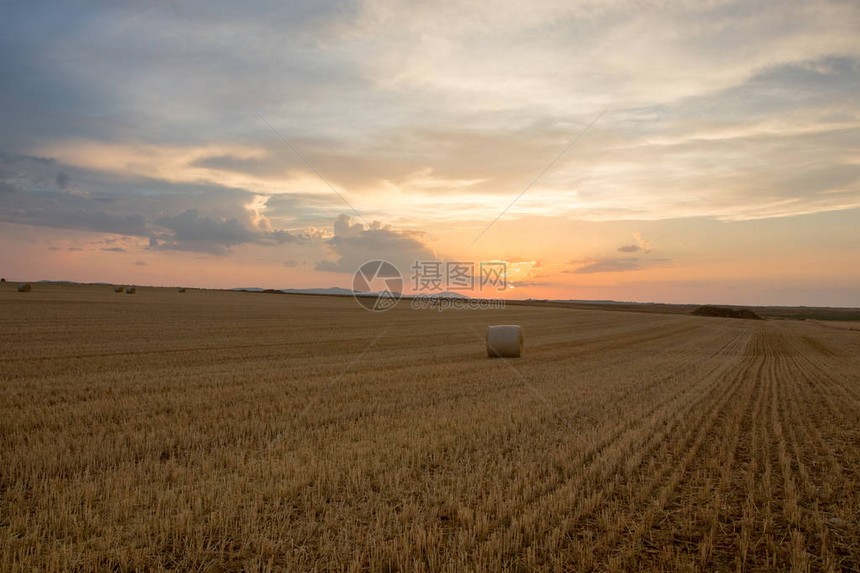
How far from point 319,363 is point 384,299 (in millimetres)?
51249

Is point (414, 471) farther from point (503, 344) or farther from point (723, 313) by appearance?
point (723, 313)

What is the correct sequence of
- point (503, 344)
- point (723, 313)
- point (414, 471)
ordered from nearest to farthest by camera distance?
point (414, 471) < point (503, 344) < point (723, 313)

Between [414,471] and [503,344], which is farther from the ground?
[503,344]

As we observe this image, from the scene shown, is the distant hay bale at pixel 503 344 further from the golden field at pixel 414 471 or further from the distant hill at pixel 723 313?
the distant hill at pixel 723 313

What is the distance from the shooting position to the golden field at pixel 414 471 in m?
4.35

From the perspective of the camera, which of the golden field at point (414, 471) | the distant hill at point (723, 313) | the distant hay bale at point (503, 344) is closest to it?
the golden field at point (414, 471)

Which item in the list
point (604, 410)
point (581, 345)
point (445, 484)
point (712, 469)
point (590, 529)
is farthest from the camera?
point (581, 345)

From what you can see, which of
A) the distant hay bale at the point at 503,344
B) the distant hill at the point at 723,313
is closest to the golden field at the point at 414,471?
the distant hay bale at the point at 503,344

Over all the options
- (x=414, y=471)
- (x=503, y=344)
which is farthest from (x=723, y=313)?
(x=414, y=471)

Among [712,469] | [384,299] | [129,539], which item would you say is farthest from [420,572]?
[384,299]

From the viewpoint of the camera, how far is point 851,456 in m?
7.27

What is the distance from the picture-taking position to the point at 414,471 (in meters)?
6.21

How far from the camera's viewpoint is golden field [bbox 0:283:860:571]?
171 inches

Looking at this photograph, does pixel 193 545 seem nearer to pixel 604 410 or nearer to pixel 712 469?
pixel 712 469
